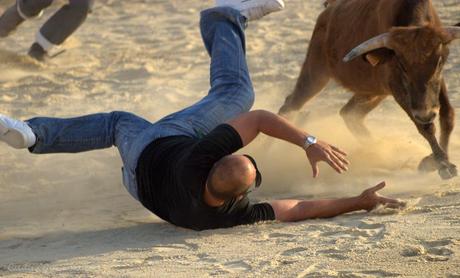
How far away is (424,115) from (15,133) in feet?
9.62

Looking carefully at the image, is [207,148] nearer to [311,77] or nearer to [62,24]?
[311,77]

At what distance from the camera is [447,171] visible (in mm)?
7668

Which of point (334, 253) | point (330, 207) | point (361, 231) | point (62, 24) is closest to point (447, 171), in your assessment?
point (330, 207)

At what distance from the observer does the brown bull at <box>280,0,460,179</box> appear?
Result: 7848 millimetres

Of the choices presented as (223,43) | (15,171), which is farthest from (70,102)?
(223,43)

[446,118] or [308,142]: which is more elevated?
[308,142]

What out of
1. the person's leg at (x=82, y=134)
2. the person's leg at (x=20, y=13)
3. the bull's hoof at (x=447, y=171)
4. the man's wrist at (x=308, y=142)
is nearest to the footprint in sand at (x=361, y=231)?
the man's wrist at (x=308, y=142)

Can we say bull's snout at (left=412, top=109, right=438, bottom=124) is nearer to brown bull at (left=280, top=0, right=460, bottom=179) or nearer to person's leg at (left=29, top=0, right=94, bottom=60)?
brown bull at (left=280, top=0, right=460, bottom=179)

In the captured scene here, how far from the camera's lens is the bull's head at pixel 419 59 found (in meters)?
7.83

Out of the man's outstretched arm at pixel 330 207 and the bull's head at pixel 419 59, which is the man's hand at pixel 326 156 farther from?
the bull's head at pixel 419 59

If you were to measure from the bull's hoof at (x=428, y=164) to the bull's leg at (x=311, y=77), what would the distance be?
1.70 m

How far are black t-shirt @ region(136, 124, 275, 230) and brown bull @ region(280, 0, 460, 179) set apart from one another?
76.0 inches

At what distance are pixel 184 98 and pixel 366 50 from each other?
3.44 metres

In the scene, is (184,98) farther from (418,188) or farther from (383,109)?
(418,188)
